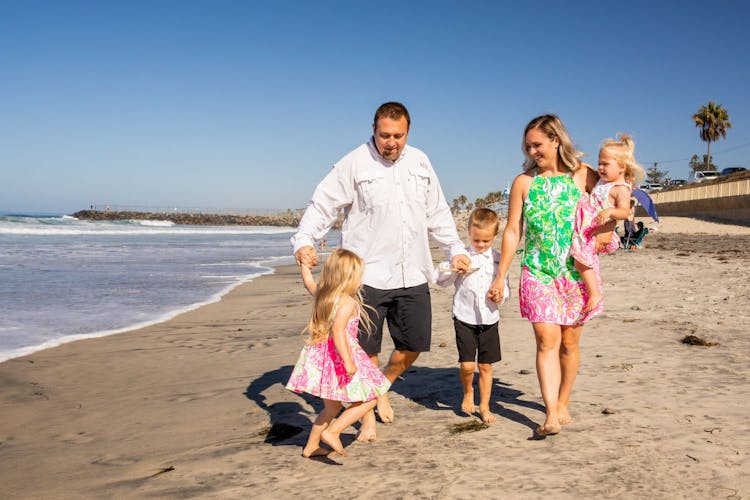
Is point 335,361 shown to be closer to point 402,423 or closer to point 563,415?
point 402,423

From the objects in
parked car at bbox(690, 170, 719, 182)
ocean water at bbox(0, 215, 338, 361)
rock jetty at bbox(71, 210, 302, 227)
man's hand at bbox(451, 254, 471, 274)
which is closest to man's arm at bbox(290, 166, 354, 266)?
man's hand at bbox(451, 254, 471, 274)

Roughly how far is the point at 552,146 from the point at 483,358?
4.83 ft

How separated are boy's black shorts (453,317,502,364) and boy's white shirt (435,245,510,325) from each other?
57 millimetres

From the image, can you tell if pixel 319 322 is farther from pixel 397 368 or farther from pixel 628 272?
pixel 628 272

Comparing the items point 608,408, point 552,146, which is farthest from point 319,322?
point 608,408

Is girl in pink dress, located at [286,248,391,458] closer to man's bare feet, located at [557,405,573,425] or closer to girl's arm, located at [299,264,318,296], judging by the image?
girl's arm, located at [299,264,318,296]

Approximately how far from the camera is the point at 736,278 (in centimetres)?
968

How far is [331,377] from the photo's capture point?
353cm

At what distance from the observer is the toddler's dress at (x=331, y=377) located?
350 centimetres

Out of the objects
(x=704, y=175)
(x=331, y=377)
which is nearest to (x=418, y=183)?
(x=331, y=377)

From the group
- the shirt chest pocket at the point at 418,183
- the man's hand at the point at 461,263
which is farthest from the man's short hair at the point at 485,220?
the shirt chest pocket at the point at 418,183

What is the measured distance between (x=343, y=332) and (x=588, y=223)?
163cm

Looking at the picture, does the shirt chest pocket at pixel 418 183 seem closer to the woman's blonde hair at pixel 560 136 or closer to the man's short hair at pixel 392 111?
the man's short hair at pixel 392 111

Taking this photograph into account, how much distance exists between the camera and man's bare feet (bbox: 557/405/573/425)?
3951 millimetres
